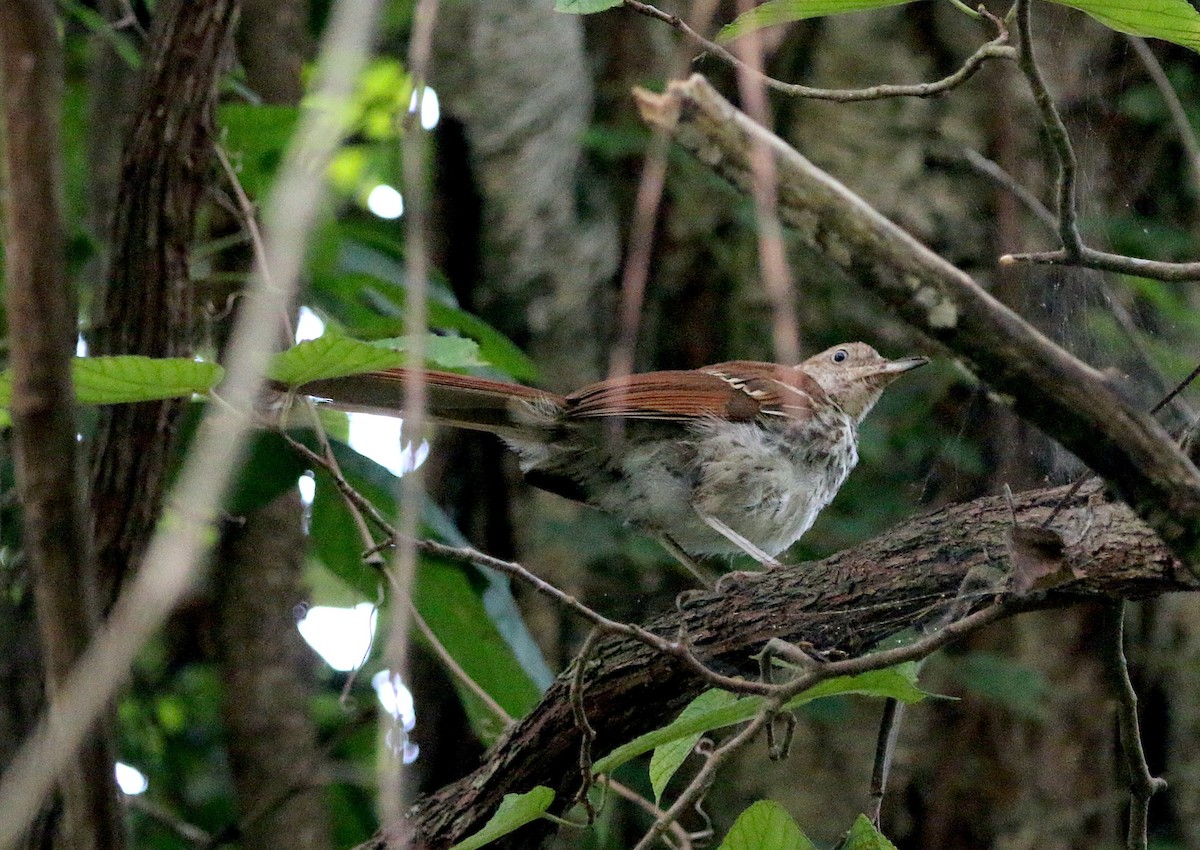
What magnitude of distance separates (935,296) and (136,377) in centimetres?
139

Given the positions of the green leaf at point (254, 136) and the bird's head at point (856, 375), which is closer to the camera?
the green leaf at point (254, 136)

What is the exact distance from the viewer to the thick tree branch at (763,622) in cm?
245

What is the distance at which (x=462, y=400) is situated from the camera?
12.4ft

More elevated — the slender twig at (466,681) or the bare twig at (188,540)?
the bare twig at (188,540)

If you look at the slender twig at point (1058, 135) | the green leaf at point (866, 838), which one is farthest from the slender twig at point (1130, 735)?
the slender twig at point (1058, 135)

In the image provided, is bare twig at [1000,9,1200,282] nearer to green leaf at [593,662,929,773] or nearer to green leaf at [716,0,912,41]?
green leaf at [716,0,912,41]

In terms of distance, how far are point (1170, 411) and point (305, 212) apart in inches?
96.8

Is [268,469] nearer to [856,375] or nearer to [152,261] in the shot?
[152,261]

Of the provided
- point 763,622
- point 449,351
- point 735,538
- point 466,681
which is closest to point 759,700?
point 763,622

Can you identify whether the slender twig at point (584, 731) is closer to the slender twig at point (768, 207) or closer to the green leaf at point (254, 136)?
the slender twig at point (768, 207)

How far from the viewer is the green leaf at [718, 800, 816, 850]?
6.86 feet

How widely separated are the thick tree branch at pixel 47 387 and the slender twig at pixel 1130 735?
1.81 meters

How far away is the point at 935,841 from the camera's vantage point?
5.40 m

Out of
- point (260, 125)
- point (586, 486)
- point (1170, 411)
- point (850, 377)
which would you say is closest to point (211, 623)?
point (586, 486)
